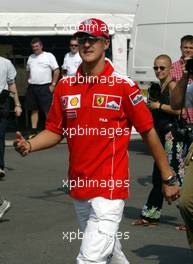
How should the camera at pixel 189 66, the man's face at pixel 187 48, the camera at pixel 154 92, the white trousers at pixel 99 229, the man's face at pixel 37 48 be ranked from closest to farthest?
the white trousers at pixel 99 229 → the camera at pixel 189 66 → the camera at pixel 154 92 → the man's face at pixel 187 48 → the man's face at pixel 37 48

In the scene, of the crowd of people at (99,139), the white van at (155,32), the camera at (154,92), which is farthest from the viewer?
the white van at (155,32)

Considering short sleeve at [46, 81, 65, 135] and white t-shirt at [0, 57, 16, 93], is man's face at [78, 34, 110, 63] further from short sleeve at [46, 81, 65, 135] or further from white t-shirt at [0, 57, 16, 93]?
white t-shirt at [0, 57, 16, 93]

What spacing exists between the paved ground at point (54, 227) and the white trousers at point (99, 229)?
1665 millimetres

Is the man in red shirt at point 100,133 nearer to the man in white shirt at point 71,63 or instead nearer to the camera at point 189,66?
the camera at point 189,66

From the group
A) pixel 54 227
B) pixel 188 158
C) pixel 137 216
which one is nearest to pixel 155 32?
pixel 137 216

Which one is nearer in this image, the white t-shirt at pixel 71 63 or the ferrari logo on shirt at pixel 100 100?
the ferrari logo on shirt at pixel 100 100

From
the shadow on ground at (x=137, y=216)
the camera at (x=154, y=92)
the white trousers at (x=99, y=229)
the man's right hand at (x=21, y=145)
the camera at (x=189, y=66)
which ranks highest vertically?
the camera at (x=189, y=66)

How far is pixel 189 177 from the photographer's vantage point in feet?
19.1

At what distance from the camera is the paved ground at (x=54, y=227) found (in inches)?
272

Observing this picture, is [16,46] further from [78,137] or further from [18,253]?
[78,137]

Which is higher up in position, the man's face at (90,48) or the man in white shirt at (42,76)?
the man's face at (90,48)

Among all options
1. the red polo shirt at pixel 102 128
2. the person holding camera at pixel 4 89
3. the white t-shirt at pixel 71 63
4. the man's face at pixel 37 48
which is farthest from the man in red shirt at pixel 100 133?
the white t-shirt at pixel 71 63

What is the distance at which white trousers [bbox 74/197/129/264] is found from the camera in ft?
15.9

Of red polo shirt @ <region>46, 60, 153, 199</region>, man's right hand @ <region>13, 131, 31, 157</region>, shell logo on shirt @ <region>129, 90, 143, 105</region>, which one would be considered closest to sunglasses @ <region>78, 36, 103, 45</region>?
red polo shirt @ <region>46, 60, 153, 199</region>
